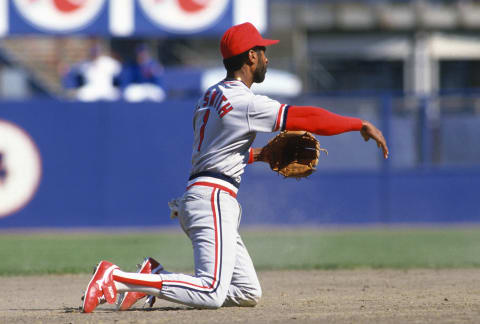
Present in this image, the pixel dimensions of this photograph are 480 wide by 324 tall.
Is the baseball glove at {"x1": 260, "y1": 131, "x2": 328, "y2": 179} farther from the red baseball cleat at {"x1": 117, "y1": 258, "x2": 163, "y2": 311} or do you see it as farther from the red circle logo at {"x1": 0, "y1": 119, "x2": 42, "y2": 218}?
the red circle logo at {"x1": 0, "y1": 119, "x2": 42, "y2": 218}

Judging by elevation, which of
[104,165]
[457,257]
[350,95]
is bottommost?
[457,257]

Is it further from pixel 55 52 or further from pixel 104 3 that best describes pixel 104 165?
pixel 55 52

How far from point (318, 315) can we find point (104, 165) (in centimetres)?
815

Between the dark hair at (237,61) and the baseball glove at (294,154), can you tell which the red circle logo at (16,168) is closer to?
the baseball glove at (294,154)

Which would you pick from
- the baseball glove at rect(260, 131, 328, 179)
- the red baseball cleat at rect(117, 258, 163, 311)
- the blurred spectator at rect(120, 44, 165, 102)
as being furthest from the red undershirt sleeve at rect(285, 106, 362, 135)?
the blurred spectator at rect(120, 44, 165, 102)

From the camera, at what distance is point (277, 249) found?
409 inches

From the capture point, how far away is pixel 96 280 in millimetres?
5180

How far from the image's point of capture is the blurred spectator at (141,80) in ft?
47.2

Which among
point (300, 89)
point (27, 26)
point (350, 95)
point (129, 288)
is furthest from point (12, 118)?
point (129, 288)

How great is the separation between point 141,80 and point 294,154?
8889 millimetres

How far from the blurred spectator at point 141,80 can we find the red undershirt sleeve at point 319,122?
30.5 feet

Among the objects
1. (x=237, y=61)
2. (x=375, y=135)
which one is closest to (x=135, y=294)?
(x=237, y=61)

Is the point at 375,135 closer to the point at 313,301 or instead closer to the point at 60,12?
the point at 313,301

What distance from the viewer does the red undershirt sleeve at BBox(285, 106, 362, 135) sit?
5.12 m
